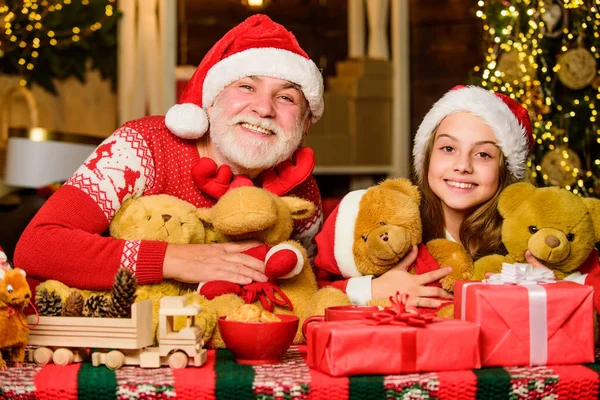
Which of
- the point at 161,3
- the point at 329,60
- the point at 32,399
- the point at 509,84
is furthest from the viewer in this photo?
the point at 329,60

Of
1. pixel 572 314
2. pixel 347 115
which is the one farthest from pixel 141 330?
pixel 347 115

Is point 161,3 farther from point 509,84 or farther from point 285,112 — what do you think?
point 285,112

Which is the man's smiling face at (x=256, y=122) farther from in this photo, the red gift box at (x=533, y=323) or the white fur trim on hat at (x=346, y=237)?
the red gift box at (x=533, y=323)

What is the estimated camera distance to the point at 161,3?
438cm

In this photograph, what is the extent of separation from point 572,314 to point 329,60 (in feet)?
14.6

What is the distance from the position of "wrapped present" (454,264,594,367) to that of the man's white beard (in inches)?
26.1

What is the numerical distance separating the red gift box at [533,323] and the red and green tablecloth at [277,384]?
5 cm

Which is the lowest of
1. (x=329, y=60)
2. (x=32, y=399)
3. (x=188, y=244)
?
(x=32, y=399)

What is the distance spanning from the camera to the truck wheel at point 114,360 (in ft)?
4.08

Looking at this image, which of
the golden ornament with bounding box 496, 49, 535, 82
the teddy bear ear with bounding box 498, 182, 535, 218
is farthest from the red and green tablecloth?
the golden ornament with bounding box 496, 49, 535, 82

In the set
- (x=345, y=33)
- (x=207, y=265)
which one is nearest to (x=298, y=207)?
(x=207, y=265)

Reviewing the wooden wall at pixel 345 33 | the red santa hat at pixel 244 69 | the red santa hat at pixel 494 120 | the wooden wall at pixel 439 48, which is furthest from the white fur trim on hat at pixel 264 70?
the wooden wall at pixel 439 48

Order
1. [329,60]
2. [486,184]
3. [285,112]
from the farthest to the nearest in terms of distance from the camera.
Answer: [329,60] → [285,112] → [486,184]

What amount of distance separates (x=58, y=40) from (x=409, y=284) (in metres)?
3.48
